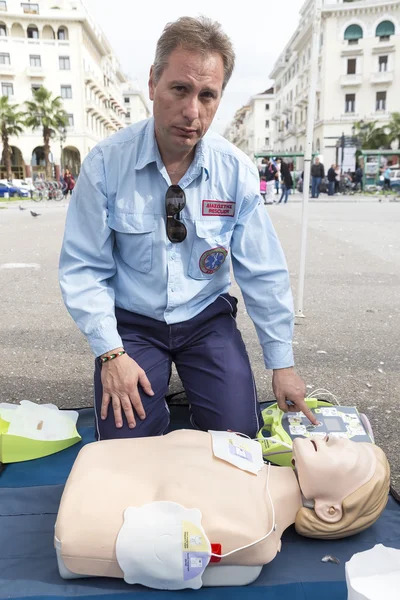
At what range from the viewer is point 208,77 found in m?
1.83

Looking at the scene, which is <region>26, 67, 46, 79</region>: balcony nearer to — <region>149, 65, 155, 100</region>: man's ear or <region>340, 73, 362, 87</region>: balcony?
<region>340, 73, 362, 87</region>: balcony

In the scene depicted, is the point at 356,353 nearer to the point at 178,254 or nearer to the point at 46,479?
the point at 178,254

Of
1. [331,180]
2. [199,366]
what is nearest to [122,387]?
[199,366]

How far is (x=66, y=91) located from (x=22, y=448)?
177ft

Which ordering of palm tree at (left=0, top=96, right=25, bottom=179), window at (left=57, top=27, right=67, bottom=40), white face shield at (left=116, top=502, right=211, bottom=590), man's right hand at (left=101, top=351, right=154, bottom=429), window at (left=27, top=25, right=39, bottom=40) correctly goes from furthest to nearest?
window at (left=27, top=25, right=39, bottom=40), window at (left=57, top=27, right=67, bottom=40), palm tree at (left=0, top=96, right=25, bottom=179), man's right hand at (left=101, top=351, right=154, bottom=429), white face shield at (left=116, top=502, right=211, bottom=590)

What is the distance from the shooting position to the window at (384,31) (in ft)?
158

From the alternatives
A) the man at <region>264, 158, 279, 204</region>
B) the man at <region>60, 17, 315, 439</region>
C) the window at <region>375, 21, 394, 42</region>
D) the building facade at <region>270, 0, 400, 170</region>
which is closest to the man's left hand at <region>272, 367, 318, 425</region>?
the man at <region>60, 17, 315, 439</region>

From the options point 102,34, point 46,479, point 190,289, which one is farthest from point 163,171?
point 102,34

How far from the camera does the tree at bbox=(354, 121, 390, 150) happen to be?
44.6m

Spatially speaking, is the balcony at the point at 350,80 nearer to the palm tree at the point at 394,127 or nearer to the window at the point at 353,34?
the window at the point at 353,34

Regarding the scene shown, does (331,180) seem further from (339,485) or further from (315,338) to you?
(339,485)

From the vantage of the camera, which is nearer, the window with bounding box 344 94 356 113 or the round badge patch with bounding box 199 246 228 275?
the round badge patch with bounding box 199 246 228 275

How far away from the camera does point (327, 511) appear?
158 cm

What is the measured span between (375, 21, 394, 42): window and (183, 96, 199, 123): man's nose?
5388cm
